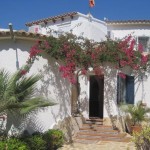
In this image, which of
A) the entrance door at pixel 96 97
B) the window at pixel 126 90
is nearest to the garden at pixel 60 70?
the window at pixel 126 90

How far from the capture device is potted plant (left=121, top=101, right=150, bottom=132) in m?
17.0

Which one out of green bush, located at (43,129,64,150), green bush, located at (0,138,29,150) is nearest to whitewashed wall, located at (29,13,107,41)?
green bush, located at (43,129,64,150)

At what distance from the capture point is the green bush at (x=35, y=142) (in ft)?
38.1

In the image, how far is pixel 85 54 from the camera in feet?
49.6

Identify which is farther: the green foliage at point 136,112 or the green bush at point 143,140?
the green foliage at point 136,112

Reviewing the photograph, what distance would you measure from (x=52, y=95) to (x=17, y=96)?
175 inches

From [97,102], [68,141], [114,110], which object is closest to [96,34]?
[97,102]

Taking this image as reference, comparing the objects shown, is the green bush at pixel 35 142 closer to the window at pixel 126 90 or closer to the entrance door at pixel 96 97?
the window at pixel 126 90

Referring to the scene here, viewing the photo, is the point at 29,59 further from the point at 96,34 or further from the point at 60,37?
the point at 96,34

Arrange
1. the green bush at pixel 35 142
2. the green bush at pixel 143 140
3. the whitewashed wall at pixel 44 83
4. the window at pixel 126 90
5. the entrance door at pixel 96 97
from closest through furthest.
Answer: the green bush at pixel 143 140 < the green bush at pixel 35 142 < the whitewashed wall at pixel 44 83 < the window at pixel 126 90 < the entrance door at pixel 96 97

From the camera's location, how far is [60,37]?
1440 cm

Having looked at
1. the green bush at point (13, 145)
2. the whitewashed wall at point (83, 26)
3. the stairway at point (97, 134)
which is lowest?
the stairway at point (97, 134)

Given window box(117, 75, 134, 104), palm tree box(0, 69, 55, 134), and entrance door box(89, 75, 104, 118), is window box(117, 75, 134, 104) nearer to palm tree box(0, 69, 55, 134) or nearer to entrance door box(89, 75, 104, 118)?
entrance door box(89, 75, 104, 118)

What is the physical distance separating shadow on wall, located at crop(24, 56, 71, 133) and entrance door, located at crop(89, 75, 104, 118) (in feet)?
17.8
